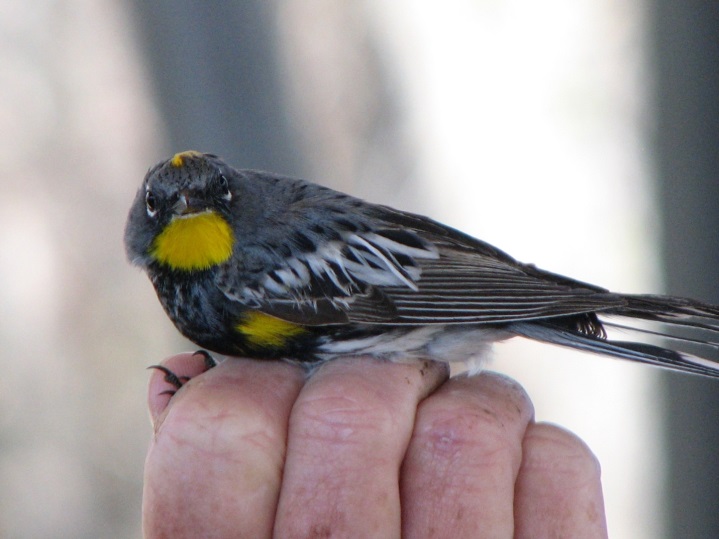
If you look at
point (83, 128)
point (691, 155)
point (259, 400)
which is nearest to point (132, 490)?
point (83, 128)

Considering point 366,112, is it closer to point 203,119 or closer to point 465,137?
point 465,137

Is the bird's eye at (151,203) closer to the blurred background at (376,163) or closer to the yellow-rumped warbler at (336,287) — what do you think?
the yellow-rumped warbler at (336,287)

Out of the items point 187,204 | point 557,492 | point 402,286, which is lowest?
point 557,492

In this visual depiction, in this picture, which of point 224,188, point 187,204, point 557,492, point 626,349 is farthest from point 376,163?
point 557,492

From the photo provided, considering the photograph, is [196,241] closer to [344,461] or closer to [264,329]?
[264,329]

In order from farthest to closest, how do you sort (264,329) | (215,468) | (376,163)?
(376,163), (264,329), (215,468)
